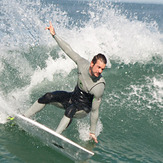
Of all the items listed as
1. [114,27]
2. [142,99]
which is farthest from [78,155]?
[114,27]

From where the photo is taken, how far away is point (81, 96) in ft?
17.0

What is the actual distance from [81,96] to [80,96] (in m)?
0.02

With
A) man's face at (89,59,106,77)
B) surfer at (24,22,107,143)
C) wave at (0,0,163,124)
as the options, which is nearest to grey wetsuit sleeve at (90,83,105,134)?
surfer at (24,22,107,143)

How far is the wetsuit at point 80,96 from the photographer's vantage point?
16.1ft

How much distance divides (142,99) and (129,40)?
6.11 m

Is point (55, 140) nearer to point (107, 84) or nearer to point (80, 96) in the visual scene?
point (80, 96)

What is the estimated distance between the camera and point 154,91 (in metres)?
8.50

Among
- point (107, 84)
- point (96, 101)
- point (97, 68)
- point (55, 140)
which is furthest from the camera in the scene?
point (107, 84)

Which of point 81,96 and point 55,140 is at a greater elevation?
point 81,96

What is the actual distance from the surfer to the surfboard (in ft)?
0.80

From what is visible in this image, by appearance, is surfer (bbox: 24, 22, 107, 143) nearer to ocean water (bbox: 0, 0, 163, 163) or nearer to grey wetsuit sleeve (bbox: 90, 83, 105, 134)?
grey wetsuit sleeve (bbox: 90, 83, 105, 134)

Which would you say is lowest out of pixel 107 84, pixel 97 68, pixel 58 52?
pixel 97 68

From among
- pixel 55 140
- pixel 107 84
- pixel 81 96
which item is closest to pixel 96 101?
pixel 81 96

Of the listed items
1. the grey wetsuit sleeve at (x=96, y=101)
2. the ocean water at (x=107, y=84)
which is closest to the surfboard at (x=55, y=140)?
the ocean water at (x=107, y=84)
